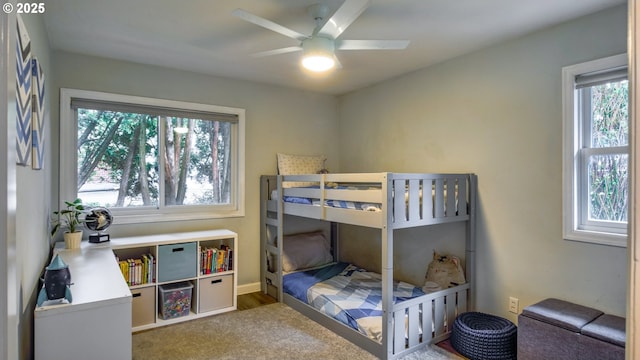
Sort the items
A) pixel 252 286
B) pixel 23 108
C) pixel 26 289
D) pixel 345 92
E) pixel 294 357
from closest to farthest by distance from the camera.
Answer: pixel 23 108 < pixel 26 289 < pixel 294 357 < pixel 252 286 < pixel 345 92

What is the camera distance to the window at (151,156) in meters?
3.03

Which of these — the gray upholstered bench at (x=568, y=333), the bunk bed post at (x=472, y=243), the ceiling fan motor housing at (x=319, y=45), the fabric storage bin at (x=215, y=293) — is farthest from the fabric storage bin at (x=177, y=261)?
the gray upholstered bench at (x=568, y=333)

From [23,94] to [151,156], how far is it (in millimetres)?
1961

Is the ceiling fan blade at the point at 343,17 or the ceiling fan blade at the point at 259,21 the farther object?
the ceiling fan blade at the point at 259,21

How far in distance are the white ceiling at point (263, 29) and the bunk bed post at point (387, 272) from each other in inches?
41.8

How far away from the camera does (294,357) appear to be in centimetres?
246

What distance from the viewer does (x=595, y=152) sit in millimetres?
2291

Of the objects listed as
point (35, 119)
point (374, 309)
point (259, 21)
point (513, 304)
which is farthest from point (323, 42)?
point (513, 304)

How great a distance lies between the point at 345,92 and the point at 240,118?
135 centimetres

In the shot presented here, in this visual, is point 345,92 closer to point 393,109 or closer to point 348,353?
point 393,109

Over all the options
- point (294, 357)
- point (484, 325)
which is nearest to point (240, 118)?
point (294, 357)

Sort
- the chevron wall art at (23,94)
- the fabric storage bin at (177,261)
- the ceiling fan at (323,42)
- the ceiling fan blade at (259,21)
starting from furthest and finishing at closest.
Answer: the fabric storage bin at (177,261), the ceiling fan at (323,42), the ceiling fan blade at (259,21), the chevron wall art at (23,94)

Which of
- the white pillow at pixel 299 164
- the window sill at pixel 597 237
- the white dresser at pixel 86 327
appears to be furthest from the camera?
the white pillow at pixel 299 164

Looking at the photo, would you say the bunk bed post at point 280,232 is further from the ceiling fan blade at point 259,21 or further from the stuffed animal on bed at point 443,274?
the ceiling fan blade at point 259,21
